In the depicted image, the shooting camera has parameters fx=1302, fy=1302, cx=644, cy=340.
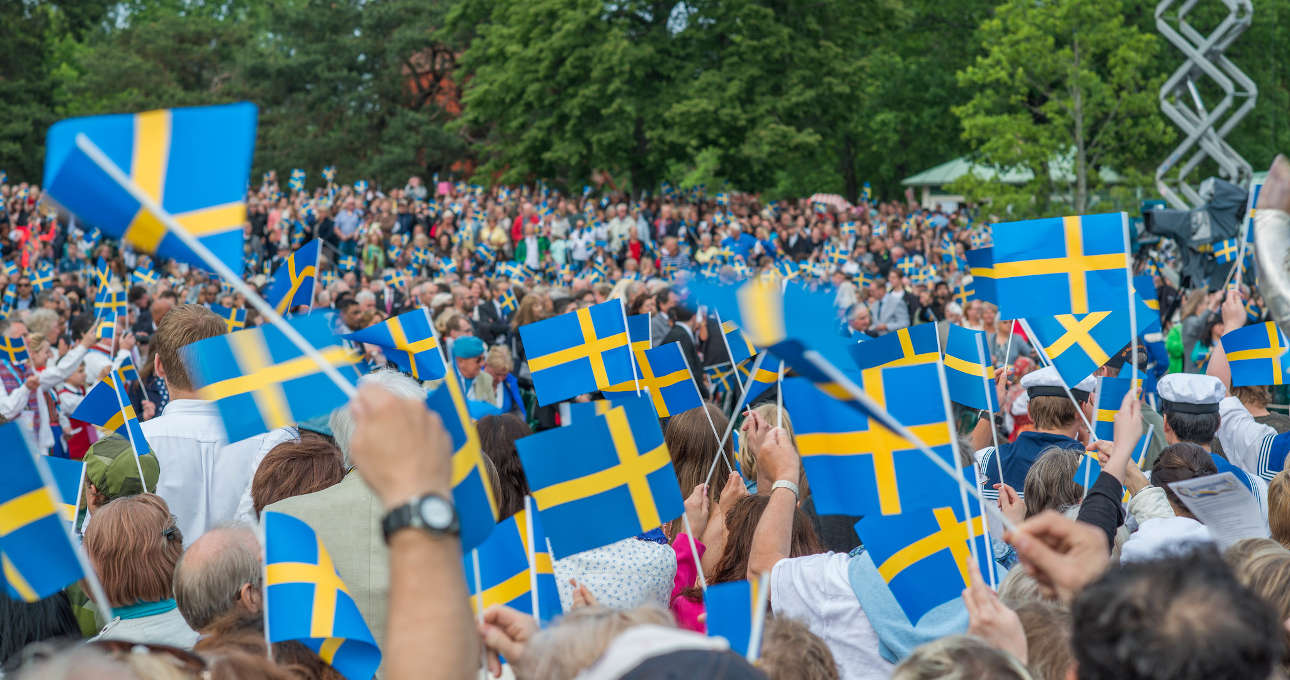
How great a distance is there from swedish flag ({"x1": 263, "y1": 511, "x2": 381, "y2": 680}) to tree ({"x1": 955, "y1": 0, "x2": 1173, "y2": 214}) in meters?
23.7

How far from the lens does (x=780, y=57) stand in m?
37.2

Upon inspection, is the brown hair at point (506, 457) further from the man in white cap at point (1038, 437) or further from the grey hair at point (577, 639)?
the grey hair at point (577, 639)

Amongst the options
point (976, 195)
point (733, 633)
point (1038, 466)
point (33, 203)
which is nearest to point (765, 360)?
point (1038, 466)

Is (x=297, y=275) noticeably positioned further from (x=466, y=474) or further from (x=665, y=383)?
(x=466, y=474)

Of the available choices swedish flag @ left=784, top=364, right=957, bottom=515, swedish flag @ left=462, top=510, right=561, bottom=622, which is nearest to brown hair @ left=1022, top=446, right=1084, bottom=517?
swedish flag @ left=784, top=364, right=957, bottom=515

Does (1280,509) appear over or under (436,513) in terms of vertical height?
under

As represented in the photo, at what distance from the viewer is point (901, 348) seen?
479cm

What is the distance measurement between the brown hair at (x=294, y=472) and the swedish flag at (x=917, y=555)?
167cm

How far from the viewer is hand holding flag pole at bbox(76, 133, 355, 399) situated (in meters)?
2.37

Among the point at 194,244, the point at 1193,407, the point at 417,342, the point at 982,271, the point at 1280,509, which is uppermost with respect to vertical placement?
the point at 194,244

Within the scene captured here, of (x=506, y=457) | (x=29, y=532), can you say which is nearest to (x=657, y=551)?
(x=506, y=457)

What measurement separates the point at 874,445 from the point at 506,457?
160 centimetres

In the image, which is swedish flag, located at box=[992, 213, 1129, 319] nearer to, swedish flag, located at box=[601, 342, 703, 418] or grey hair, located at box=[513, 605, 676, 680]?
swedish flag, located at box=[601, 342, 703, 418]

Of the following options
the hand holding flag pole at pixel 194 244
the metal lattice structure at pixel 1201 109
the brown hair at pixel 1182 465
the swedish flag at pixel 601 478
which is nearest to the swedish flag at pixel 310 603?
the swedish flag at pixel 601 478
